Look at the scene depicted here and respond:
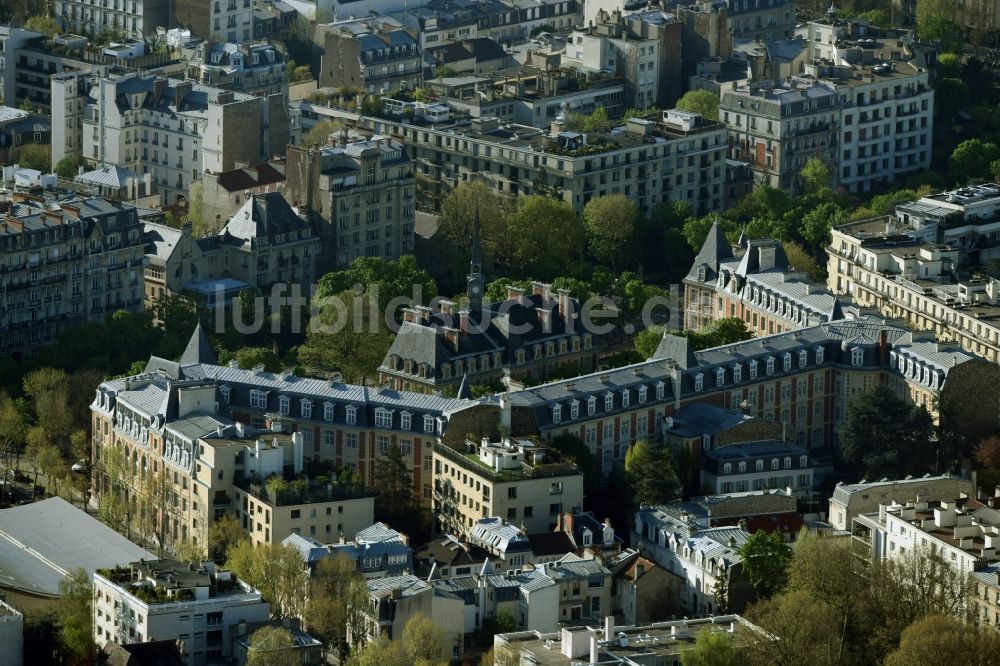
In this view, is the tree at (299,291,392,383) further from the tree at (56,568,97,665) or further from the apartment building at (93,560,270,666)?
the apartment building at (93,560,270,666)

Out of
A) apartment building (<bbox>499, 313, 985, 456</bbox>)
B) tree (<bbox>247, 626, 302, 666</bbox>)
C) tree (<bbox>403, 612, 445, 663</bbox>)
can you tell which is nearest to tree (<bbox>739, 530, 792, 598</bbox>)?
tree (<bbox>403, 612, 445, 663</bbox>)

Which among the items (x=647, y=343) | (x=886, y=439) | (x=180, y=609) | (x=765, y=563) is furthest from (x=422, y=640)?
(x=647, y=343)

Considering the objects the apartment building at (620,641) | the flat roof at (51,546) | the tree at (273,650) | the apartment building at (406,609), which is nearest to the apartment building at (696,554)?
the apartment building at (620,641)

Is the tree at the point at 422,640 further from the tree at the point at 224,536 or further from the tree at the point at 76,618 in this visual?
the tree at the point at 224,536

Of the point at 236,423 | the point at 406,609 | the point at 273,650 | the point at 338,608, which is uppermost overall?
the point at 236,423

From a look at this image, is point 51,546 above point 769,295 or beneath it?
beneath

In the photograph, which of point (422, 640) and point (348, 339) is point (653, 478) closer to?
point (422, 640)
